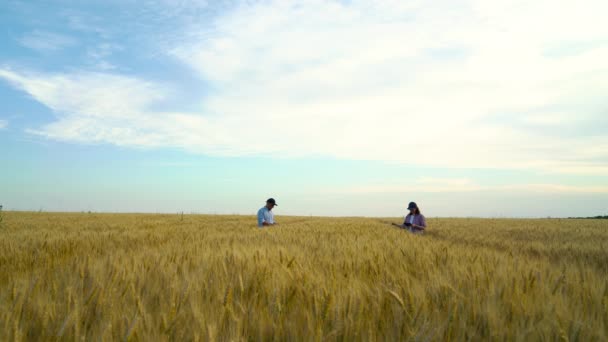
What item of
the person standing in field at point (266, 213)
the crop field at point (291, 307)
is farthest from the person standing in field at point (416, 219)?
the crop field at point (291, 307)

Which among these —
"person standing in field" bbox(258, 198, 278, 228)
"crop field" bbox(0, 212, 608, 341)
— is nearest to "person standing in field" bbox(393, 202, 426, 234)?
"person standing in field" bbox(258, 198, 278, 228)

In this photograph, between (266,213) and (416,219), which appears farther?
(266,213)

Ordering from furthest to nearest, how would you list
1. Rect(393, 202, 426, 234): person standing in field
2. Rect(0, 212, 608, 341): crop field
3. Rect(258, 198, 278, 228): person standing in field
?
Rect(258, 198, 278, 228): person standing in field
Rect(393, 202, 426, 234): person standing in field
Rect(0, 212, 608, 341): crop field

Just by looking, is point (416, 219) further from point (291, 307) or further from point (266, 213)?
point (291, 307)

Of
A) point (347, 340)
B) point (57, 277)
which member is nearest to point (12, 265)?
Result: point (57, 277)

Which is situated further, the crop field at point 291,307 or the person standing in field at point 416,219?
the person standing in field at point 416,219

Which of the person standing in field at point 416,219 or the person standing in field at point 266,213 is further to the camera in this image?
the person standing in field at point 266,213

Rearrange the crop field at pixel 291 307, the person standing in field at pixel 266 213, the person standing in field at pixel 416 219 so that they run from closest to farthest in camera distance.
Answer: the crop field at pixel 291 307
the person standing in field at pixel 416 219
the person standing in field at pixel 266 213

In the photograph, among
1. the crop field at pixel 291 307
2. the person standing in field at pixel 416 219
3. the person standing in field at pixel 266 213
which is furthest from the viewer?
the person standing in field at pixel 266 213

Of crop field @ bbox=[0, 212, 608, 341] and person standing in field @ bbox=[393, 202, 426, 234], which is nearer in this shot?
crop field @ bbox=[0, 212, 608, 341]

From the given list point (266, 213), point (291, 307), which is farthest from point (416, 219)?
point (291, 307)

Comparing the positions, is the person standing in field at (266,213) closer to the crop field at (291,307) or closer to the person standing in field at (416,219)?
the person standing in field at (416,219)

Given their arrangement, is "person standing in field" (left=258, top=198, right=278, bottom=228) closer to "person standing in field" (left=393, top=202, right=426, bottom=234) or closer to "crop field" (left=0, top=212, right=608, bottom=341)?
"person standing in field" (left=393, top=202, right=426, bottom=234)

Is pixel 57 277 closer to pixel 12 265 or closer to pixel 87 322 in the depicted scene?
pixel 87 322
